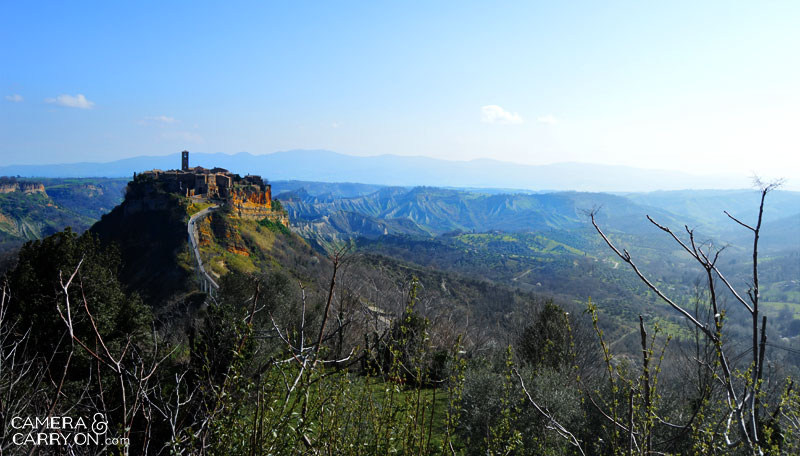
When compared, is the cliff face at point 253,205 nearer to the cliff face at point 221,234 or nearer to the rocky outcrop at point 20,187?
the cliff face at point 221,234

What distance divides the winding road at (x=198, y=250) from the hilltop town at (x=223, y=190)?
8.75ft

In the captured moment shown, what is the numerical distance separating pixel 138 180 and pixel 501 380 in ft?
155

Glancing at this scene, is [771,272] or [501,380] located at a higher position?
[501,380]

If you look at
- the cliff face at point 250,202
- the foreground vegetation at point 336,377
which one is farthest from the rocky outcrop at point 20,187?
the foreground vegetation at point 336,377

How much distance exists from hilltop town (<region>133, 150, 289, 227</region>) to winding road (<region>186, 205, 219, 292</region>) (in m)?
2.67

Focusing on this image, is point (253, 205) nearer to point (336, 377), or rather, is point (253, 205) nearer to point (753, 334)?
point (336, 377)

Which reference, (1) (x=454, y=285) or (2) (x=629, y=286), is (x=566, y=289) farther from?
(1) (x=454, y=285)

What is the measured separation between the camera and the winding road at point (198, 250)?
1187 inches

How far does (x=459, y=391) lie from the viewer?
9.05 feet

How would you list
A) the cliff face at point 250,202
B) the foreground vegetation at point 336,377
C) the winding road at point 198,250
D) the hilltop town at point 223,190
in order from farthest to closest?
1. the cliff face at point 250,202
2. the hilltop town at point 223,190
3. the winding road at point 198,250
4. the foreground vegetation at point 336,377

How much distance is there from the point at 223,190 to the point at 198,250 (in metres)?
14.6

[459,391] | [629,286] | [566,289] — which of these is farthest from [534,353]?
[629,286]

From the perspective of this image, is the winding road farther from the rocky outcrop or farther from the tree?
the rocky outcrop

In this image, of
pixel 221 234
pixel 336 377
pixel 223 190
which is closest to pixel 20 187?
pixel 223 190
